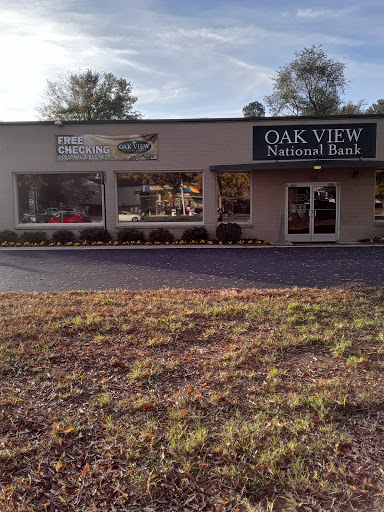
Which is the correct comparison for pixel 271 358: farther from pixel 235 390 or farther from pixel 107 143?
pixel 107 143

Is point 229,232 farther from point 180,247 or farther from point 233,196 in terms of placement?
point 180,247

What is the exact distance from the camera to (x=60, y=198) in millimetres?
16734

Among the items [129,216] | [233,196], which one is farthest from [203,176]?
[129,216]

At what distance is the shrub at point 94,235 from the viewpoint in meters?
15.9

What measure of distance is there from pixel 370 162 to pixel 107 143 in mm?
9527

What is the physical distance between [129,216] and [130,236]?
105cm

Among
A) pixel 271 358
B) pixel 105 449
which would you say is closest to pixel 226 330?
pixel 271 358

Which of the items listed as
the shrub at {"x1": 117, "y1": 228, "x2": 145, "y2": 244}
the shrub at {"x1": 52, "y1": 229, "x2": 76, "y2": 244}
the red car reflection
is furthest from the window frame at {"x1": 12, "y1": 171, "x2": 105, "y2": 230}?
the shrub at {"x1": 117, "y1": 228, "x2": 145, "y2": 244}

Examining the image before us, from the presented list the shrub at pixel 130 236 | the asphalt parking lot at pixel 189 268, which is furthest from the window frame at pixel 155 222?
the asphalt parking lot at pixel 189 268

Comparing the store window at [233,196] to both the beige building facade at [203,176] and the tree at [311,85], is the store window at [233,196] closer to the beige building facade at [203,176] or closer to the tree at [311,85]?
Answer: the beige building facade at [203,176]

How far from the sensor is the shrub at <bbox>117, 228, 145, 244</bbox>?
15.9 meters

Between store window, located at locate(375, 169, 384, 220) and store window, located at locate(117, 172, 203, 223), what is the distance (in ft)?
21.7

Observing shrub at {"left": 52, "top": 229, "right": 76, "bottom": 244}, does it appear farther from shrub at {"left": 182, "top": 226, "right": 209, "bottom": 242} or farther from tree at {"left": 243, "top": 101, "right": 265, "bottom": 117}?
tree at {"left": 243, "top": 101, "right": 265, "bottom": 117}

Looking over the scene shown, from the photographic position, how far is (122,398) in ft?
12.1
